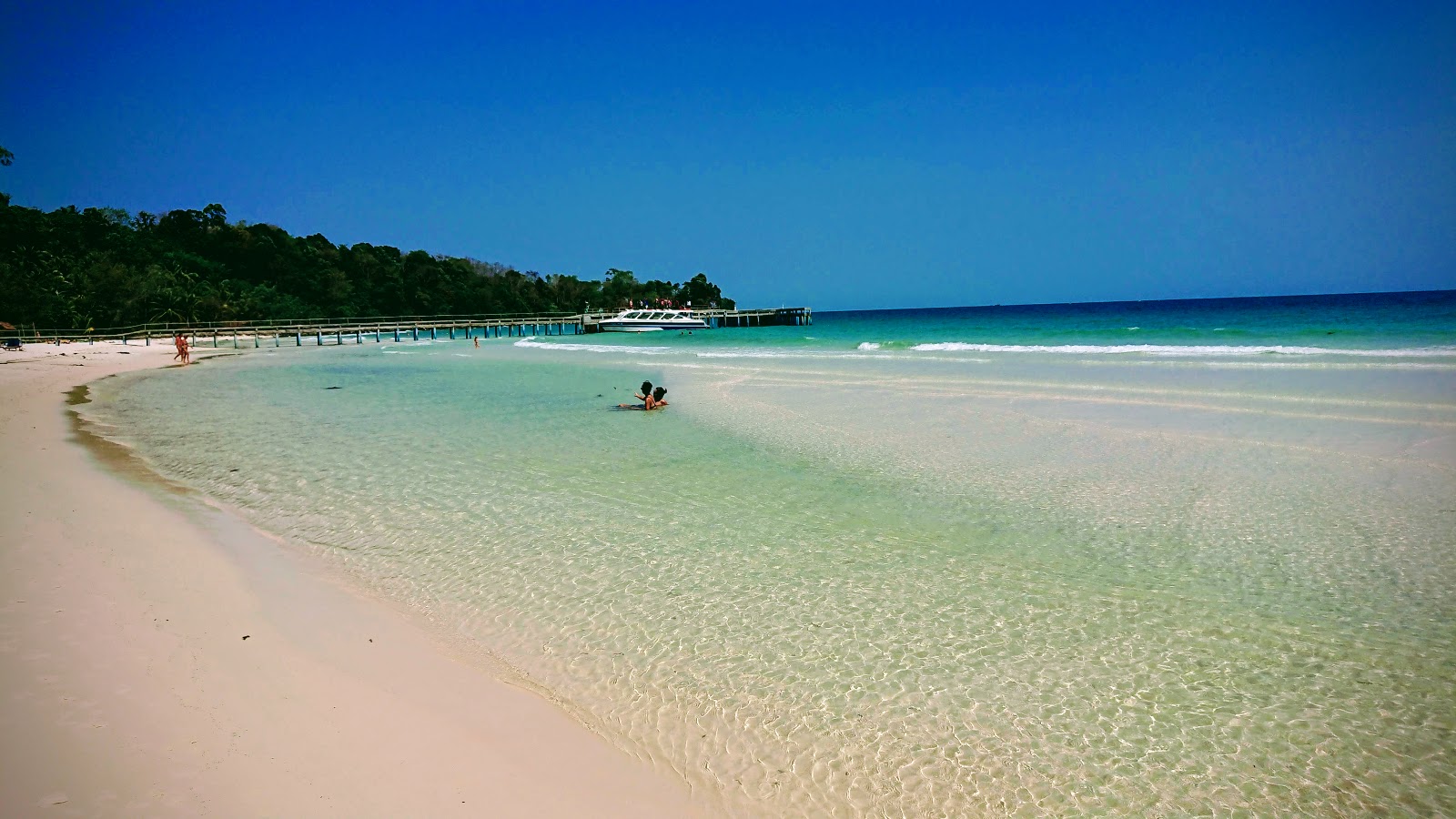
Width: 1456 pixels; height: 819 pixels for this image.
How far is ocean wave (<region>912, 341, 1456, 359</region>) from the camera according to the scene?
961 inches

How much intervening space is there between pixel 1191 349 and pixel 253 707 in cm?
3245

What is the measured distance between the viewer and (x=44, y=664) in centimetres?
377

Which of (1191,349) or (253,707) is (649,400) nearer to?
(253,707)

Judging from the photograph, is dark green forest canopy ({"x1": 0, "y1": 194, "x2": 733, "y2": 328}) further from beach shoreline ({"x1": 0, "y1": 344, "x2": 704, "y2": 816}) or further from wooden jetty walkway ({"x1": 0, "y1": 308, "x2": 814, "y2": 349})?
beach shoreline ({"x1": 0, "y1": 344, "x2": 704, "y2": 816})

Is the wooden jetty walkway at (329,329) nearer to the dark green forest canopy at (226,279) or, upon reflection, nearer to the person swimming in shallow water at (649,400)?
the dark green forest canopy at (226,279)

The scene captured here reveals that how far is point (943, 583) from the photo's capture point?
516 centimetres

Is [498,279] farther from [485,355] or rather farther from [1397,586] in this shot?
[1397,586]

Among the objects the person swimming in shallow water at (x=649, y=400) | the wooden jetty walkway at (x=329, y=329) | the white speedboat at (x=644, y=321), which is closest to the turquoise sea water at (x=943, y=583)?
the person swimming in shallow water at (x=649, y=400)

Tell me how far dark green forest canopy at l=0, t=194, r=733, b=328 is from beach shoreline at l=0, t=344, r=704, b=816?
170 ft

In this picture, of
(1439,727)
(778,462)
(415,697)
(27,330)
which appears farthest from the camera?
(27,330)

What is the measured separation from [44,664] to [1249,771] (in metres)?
5.49

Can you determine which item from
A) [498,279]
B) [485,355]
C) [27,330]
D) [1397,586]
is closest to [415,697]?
[1397,586]

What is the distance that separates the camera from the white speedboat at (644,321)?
79125 mm

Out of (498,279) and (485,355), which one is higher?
(498,279)
